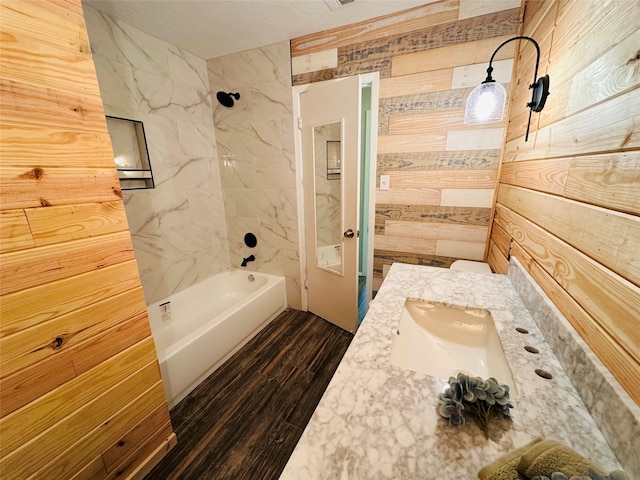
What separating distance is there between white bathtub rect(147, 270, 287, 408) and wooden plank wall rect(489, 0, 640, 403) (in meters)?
1.87

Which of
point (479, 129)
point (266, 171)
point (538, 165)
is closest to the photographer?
point (538, 165)

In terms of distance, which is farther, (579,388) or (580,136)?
(580,136)

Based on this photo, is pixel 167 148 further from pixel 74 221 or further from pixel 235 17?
pixel 74 221

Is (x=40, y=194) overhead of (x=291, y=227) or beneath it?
overhead

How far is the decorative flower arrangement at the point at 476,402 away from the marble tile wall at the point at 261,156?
189 centimetres

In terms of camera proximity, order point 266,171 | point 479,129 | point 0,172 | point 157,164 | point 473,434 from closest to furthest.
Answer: point 473,434
point 0,172
point 479,129
point 157,164
point 266,171

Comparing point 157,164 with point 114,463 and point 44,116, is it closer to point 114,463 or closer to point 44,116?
point 44,116

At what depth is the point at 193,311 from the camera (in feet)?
7.86

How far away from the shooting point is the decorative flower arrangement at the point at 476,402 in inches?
21.7

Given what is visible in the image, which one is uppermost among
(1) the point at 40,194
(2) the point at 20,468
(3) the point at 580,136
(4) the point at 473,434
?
(3) the point at 580,136

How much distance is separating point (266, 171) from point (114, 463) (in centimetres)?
208

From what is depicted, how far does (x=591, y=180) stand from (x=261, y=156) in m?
2.17

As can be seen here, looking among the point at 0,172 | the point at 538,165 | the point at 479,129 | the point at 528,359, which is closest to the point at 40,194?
the point at 0,172

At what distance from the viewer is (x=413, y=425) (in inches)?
21.8
